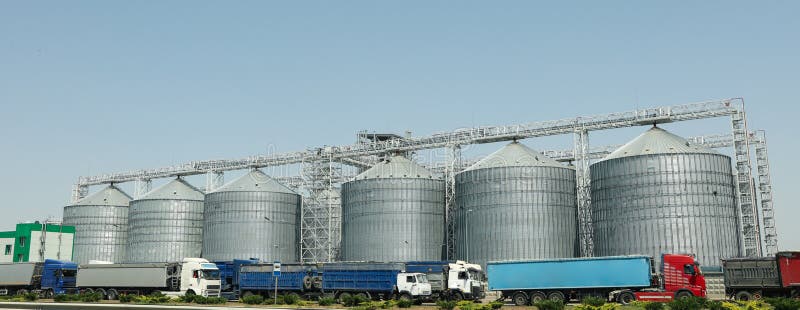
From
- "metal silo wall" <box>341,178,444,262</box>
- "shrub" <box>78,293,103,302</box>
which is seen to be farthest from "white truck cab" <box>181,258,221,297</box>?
"metal silo wall" <box>341,178,444,262</box>

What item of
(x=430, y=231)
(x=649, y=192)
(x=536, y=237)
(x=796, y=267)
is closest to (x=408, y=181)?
(x=430, y=231)

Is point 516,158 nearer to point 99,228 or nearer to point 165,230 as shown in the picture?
point 165,230

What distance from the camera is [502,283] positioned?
53688 millimetres

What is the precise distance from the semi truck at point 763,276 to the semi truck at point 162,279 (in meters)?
41.2

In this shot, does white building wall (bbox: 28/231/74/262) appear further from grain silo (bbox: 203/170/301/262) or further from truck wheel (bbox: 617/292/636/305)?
truck wheel (bbox: 617/292/636/305)

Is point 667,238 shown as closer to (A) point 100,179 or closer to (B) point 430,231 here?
(B) point 430,231

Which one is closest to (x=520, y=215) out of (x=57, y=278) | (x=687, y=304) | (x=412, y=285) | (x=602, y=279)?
(x=412, y=285)

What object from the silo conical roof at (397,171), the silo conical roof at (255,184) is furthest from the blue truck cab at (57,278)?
the silo conical roof at (397,171)

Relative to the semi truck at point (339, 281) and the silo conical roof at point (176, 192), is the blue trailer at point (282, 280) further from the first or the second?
the silo conical roof at point (176, 192)

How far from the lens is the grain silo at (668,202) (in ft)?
243

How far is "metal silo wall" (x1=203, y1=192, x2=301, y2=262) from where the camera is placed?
100875 mm

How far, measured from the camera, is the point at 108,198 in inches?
4820

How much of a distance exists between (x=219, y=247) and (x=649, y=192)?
59.3m

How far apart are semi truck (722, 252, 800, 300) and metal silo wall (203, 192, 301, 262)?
2543 inches
